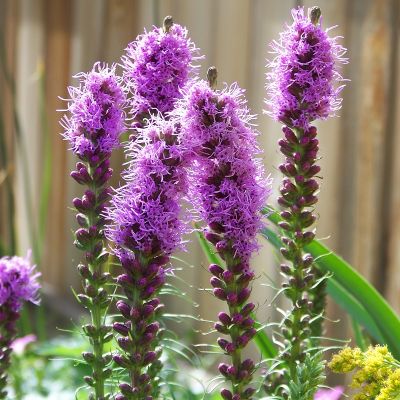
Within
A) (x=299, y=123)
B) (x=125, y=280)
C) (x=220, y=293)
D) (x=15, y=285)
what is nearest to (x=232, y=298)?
(x=220, y=293)

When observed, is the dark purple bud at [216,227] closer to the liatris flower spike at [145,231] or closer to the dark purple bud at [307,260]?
the liatris flower spike at [145,231]

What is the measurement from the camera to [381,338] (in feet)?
4.39

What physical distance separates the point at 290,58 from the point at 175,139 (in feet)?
0.61

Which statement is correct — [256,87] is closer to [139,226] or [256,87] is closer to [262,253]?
[262,253]

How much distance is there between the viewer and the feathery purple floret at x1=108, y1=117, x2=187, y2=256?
1006 mm

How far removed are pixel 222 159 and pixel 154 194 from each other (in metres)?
0.08

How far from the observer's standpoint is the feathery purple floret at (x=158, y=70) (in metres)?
1.14

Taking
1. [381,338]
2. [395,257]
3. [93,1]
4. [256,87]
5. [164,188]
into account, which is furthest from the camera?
[93,1]

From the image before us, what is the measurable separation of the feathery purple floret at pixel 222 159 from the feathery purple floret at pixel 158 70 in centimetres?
12

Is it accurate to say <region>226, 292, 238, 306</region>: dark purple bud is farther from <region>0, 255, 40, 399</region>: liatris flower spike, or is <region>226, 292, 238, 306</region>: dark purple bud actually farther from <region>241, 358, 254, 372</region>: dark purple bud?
<region>0, 255, 40, 399</region>: liatris flower spike

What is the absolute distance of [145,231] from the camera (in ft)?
3.38

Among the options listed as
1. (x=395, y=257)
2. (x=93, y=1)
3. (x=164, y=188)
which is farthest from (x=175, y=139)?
(x=93, y=1)

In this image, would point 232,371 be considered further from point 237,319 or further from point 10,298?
point 10,298

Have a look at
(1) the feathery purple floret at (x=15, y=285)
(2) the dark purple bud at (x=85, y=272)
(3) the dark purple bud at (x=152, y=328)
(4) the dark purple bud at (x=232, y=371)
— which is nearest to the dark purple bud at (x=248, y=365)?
(4) the dark purple bud at (x=232, y=371)
